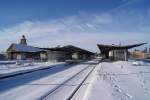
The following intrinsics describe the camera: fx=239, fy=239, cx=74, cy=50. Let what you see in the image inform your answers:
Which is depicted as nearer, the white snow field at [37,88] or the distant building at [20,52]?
the white snow field at [37,88]

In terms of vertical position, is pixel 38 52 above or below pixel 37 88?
above

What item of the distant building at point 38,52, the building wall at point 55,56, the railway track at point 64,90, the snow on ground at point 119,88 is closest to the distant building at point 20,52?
the distant building at point 38,52

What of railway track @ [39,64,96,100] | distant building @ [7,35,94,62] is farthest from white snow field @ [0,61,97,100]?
distant building @ [7,35,94,62]

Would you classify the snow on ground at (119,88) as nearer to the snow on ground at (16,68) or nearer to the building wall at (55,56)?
the snow on ground at (16,68)

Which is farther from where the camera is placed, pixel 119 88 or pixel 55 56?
pixel 55 56

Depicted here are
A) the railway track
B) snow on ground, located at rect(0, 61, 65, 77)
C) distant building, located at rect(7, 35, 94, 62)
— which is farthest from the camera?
distant building, located at rect(7, 35, 94, 62)

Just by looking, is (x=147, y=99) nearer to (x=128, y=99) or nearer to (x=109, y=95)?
(x=128, y=99)

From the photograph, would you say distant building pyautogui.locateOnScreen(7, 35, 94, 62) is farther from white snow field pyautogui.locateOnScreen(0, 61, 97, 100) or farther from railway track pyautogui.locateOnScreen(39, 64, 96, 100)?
railway track pyautogui.locateOnScreen(39, 64, 96, 100)

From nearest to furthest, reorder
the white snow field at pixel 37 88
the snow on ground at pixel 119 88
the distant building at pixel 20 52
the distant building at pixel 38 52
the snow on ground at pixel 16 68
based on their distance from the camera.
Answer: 1. the snow on ground at pixel 119 88
2. the white snow field at pixel 37 88
3. the snow on ground at pixel 16 68
4. the distant building at pixel 38 52
5. the distant building at pixel 20 52

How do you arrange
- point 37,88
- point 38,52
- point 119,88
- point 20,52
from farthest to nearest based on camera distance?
point 38,52 → point 20,52 → point 37,88 → point 119,88

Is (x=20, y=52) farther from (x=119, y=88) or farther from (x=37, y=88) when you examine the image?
(x=119, y=88)

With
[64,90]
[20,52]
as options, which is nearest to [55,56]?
[20,52]

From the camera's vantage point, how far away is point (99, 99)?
1043 centimetres

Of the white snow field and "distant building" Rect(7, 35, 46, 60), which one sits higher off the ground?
"distant building" Rect(7, 35, 46, 60)
